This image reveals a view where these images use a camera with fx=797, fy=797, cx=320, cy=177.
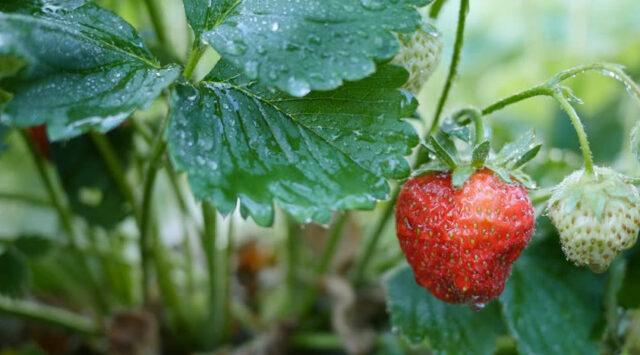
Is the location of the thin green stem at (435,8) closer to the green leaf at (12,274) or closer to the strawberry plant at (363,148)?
the strawberry plant at (363,148)

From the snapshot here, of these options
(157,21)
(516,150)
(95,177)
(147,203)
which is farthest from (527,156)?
(95,177)

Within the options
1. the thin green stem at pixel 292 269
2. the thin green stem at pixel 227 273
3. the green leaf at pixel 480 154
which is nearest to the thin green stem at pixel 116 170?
the thin green stem at pixel 227 273

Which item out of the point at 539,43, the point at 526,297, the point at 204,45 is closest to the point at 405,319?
the point at 526,297

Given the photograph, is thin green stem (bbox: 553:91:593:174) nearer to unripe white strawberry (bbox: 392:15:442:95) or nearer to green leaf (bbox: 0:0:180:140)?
unripe white strawberry (bbox: 392:15:442:95)

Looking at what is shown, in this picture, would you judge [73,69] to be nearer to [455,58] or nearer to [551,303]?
[455,58]

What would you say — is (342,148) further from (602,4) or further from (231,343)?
(602,4)
